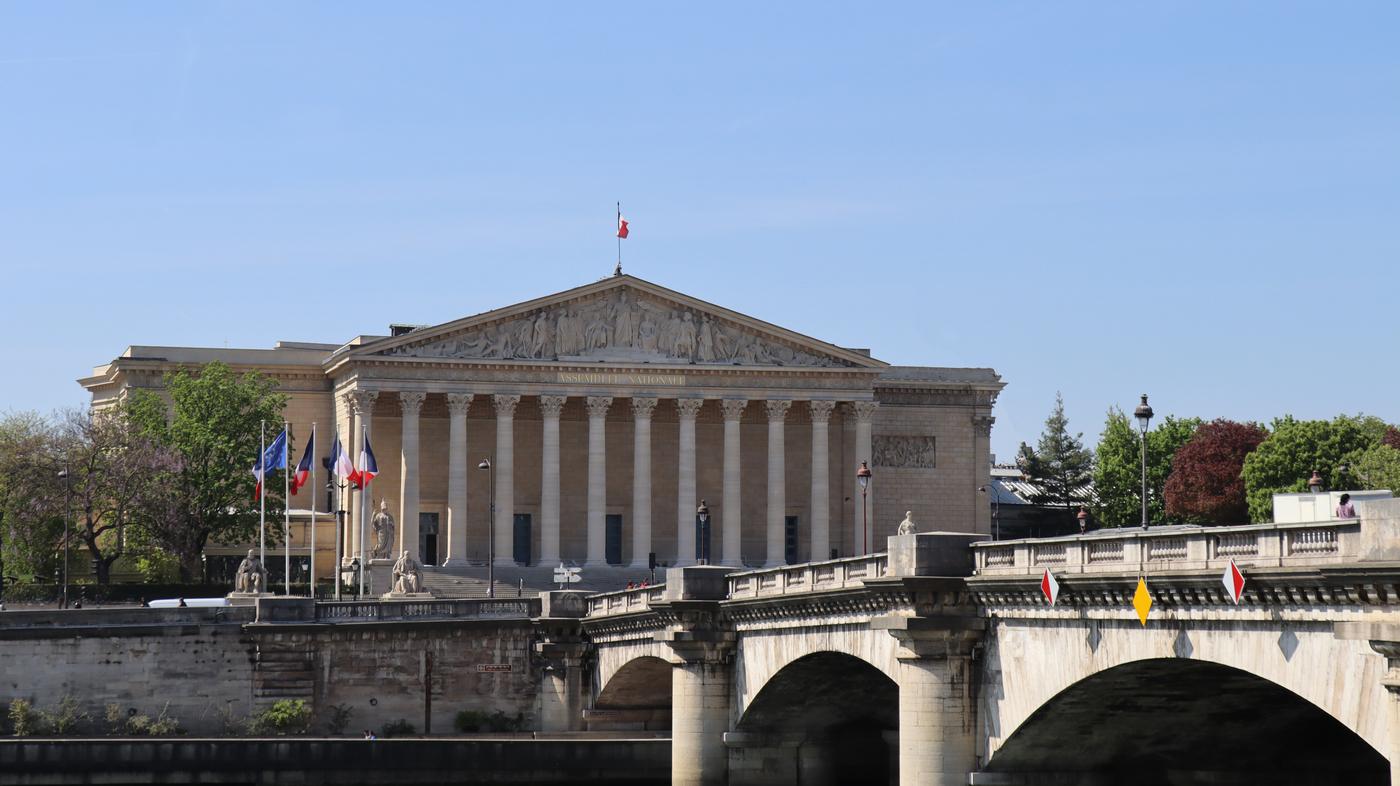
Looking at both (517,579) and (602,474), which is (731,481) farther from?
(517,579)

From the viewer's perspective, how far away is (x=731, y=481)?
Answer: 124 meters

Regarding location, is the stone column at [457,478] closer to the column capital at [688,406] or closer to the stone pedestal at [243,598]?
the column capital at [688,406]

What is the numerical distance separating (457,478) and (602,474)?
25.7 ft

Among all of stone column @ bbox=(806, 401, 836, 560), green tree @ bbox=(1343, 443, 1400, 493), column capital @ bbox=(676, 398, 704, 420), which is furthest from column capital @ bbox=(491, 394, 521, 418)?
green tree @ bbox=(1343, 443, 1400, 493)

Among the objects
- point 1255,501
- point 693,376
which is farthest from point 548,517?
point 1255,501

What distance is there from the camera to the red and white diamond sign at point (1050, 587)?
128 feet

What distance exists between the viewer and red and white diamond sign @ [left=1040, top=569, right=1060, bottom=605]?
39094mm

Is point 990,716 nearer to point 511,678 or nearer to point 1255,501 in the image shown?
point 511,678

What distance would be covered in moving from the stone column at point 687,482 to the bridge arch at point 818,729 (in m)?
61.2

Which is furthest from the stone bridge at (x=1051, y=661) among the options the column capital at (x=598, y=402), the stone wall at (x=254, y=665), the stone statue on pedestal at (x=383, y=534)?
the column capital at (x=598, y=402)

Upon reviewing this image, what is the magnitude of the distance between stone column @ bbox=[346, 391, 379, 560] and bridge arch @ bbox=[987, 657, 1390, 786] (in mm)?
75700

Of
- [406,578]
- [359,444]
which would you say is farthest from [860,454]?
[406,578]

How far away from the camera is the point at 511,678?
81062mm

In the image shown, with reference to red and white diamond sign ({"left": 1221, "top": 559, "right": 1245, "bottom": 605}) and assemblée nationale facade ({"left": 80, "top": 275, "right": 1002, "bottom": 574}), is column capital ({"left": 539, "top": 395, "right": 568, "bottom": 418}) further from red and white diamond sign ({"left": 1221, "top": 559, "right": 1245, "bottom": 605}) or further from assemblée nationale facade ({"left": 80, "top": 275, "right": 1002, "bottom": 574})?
red and white diamond sign ({"left": 1221, "top": 559, "right": 1245, "bottom": 605})
